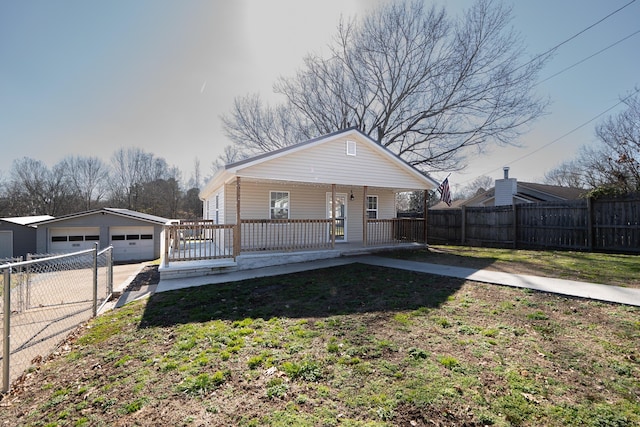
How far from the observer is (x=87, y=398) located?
2.73 m

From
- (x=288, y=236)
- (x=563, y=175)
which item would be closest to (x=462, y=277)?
(x=288, y=236)

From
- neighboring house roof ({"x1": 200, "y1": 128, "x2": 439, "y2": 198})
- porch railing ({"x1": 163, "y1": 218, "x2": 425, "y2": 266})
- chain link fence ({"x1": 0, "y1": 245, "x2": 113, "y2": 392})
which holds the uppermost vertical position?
neighboring house roof ({"x1": 200, "y1": 128, "x2": 439, "y2": 198})

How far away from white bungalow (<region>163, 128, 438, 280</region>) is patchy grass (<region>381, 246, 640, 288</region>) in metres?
2.20

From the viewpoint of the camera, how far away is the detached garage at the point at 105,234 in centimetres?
1820

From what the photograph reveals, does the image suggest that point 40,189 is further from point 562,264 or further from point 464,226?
point 562,264

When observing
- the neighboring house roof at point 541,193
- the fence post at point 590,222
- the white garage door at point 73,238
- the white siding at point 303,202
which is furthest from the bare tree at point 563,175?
the white garage door at point 73,238

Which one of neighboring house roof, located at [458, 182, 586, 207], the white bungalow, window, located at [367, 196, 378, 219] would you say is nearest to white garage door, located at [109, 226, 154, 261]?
the white bungalow

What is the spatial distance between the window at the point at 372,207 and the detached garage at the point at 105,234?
13533 millimetres

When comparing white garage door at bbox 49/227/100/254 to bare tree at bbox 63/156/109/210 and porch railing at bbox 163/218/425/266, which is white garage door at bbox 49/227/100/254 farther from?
bare tree at bbox 63/156/109/210

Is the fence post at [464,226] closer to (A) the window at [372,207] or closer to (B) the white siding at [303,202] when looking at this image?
(B) the white siding at [303,202]

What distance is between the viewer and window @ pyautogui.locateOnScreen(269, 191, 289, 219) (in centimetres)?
1104

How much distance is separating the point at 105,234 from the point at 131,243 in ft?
5.03

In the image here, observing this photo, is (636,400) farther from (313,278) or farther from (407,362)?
(313,278)

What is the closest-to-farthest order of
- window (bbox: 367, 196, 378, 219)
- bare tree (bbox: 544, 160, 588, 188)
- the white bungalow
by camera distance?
the white bungalow → window (bbox: 367, 196, 378, 219) → bare tree (bbox: 544, 160, 588, 188)
